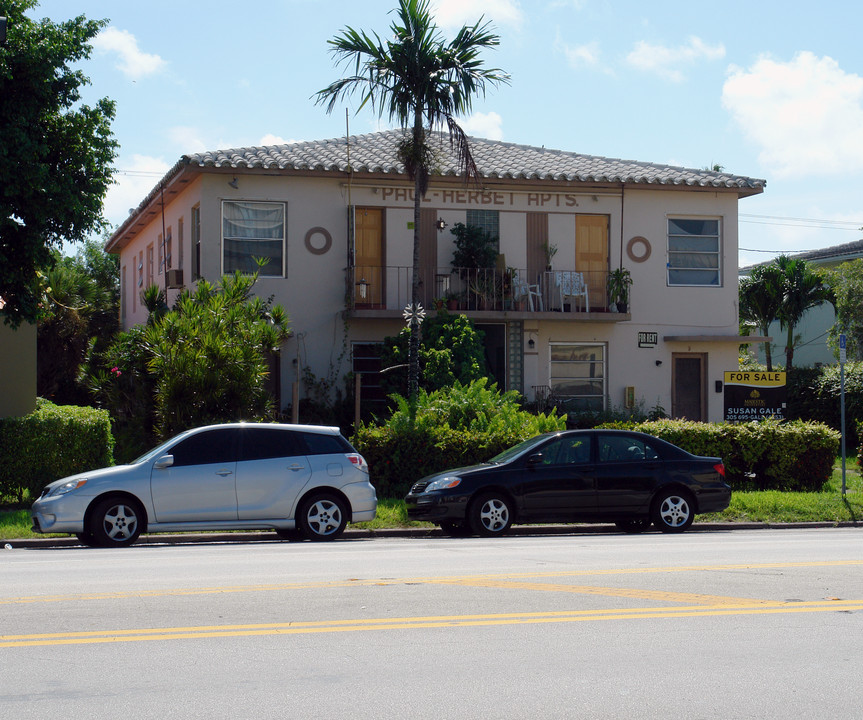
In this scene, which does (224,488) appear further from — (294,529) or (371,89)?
(371,89)

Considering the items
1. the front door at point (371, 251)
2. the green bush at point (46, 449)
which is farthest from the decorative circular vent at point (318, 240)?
Result: the green bush at point (46, 449)

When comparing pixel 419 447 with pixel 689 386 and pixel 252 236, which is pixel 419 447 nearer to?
pixel 252 236

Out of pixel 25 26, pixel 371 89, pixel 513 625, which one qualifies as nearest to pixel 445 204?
pixel 371 89

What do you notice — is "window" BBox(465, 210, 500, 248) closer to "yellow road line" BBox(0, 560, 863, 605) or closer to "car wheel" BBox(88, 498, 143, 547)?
"car wheel" BBox(88, 498, 143, 547)

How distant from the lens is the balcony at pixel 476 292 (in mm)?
23641

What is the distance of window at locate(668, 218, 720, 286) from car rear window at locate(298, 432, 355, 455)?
14.2 m

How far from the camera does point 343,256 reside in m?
23.8

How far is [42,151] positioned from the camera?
15328 millimetres

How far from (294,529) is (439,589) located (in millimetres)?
5195

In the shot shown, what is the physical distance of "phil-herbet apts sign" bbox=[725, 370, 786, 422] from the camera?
20.0 m

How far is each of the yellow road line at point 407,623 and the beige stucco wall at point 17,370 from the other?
1227 cm

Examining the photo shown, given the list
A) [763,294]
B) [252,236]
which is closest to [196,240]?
[252,236]

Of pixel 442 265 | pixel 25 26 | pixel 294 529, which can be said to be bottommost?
pixel 294 529

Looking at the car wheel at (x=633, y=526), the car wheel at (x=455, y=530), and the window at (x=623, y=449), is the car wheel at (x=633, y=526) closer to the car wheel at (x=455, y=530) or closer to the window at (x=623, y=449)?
the window at (x=623, y=449)
